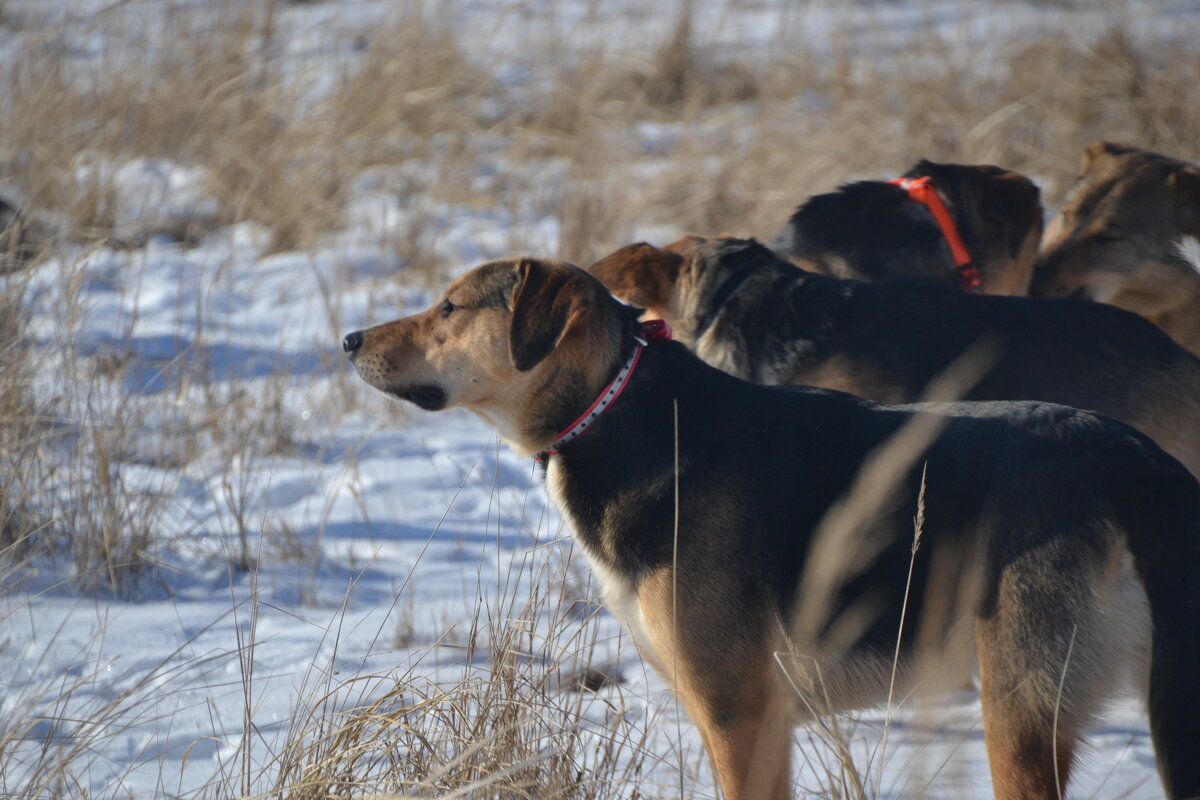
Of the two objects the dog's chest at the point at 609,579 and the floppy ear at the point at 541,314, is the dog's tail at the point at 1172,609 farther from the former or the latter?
the floppy ear at the point at 541,314

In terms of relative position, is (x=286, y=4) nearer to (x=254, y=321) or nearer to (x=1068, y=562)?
(x=254, y=321)

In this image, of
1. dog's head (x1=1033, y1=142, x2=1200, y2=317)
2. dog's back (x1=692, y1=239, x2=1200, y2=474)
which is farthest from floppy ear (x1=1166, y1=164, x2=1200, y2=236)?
dog's back (x1=692, y1=239, x2=1200, y2=474)

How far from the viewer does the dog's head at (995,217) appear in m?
5.25

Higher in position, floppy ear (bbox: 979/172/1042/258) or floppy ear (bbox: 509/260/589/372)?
floppy ear (bbox: 509/260/589/372)

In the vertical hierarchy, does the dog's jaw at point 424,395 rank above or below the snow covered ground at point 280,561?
above

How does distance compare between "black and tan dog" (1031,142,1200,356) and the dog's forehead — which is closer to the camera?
the dog's forehead

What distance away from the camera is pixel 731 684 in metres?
2.86

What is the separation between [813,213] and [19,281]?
362 centimetres

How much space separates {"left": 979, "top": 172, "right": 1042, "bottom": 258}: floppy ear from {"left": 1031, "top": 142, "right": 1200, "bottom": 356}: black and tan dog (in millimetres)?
164

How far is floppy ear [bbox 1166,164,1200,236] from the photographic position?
4926 millimetres

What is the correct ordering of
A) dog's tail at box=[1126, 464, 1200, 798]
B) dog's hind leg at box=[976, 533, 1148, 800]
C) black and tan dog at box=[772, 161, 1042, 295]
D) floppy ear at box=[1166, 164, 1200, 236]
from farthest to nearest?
black and tan dog at box=[772, 161, 1042, 295] → floppy ear at box=[1166, 164, 1200, 236] → dog's hind leg at box=[976, 533, 1148, 800] → dog's tail at box=[1126, 464, 1200, 798]

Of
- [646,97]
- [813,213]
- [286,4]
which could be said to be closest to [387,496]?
[813,213]

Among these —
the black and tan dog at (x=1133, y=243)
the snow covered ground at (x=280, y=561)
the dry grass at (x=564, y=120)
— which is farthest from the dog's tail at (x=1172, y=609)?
the dry grass at (x=564, y=120)

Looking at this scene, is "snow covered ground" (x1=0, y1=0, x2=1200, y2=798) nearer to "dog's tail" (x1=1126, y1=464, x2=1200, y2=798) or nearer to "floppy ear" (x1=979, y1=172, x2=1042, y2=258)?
"dog's tail" (x1=1126, y1=464, x2=1200, y2=798)
